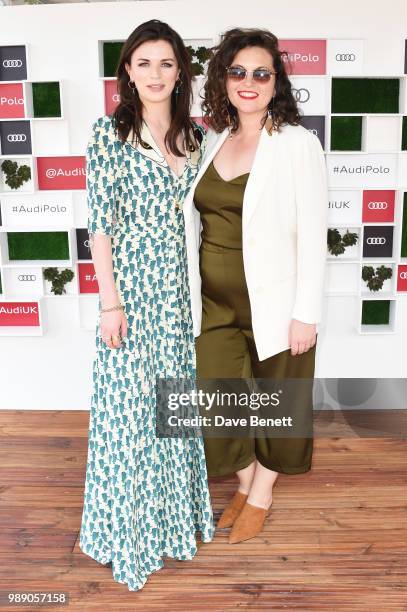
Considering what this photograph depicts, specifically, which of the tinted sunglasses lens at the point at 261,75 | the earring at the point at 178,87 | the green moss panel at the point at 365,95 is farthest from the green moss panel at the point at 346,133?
the earring at the point at 178,87

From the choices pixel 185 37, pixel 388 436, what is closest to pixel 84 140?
pixel 185 37

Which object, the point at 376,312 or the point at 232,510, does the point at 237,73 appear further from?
the point at 376,312

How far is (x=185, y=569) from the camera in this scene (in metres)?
2.17

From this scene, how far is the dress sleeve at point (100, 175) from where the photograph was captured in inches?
71.4

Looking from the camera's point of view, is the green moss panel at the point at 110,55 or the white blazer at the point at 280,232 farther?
the green moss panel at the point at 110,55

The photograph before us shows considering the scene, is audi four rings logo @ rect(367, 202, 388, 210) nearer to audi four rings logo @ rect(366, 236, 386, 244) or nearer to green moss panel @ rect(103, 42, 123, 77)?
audi four rings logo @ rect(366, 236, 386, 244)

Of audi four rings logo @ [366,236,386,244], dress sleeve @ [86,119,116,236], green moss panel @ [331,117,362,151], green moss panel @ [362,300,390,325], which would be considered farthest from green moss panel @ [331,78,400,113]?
dress sleeve @ [86,119,116,236]

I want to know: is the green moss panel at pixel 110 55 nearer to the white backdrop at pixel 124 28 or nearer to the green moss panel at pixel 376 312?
the white backdrop at pixel 124 28

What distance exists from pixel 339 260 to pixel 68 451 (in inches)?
71.3

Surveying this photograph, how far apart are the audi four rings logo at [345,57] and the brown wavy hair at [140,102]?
1654 millimetres

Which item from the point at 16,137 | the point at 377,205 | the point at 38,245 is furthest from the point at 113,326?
the point at 377,205

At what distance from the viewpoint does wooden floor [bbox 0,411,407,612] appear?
2037 mm

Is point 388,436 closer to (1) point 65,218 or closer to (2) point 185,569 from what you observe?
(2) point 185,569

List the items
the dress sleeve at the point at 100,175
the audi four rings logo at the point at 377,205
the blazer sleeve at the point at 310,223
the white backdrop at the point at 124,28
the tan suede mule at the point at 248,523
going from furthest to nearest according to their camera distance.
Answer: the audi four rings logo at the point at 377,205 < the white backdrop at the point at 124,28 < the tan suede mule at the point at 248,523 < the blazer sleeve at the point at 310,223 < the dress sleeve at the point at 100,175
